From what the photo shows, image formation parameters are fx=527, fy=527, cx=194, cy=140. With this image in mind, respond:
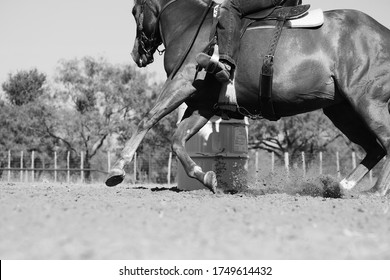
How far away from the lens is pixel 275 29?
6.56m

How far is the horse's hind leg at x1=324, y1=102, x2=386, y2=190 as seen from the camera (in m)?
7.14

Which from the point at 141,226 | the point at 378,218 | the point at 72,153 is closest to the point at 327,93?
the point at 378,218

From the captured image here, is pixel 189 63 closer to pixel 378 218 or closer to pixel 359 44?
pixel 359 44

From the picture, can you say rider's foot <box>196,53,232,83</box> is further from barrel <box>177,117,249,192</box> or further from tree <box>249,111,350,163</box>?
tree <box>249,111,350,163</box>

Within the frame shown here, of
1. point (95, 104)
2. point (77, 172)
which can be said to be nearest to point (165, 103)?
point (77, 172)

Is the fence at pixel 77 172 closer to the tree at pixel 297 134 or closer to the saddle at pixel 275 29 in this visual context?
the tree at pixel 297 134

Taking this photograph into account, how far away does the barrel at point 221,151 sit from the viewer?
1048 centimetres

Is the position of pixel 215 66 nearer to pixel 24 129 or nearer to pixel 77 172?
pixel 77 172

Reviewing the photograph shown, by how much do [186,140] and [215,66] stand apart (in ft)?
4.32

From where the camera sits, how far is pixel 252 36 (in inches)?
261

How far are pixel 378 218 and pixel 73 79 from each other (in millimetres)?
43554

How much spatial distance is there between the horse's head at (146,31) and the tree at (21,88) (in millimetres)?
59338

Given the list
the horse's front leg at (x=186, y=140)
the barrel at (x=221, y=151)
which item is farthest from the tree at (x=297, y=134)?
the horse's front leg at (x=186, y=140)

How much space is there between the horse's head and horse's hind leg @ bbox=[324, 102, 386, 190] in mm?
2724
